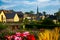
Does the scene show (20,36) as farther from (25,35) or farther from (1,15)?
(1,15)

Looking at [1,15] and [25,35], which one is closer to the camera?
[25,35]

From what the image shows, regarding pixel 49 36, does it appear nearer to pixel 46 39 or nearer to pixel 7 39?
pixel 46 39

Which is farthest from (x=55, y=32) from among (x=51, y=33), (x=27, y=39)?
(x=27, y=39)

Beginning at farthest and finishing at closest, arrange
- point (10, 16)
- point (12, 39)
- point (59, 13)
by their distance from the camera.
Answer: point (10, 16), point (59, 13), point (12, 39)

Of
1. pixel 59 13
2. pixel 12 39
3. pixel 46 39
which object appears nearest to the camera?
pixel 46 39

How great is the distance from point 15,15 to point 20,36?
139 feet

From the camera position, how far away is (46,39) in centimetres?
256

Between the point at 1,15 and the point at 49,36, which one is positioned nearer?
the point at 49,36

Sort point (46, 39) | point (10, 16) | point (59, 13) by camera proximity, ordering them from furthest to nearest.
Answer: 1. point (10, 16)
2. point (59, 13)
3. point (46, 39)

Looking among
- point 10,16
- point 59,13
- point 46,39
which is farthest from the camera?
point 10,16

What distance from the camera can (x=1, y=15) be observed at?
44.8m

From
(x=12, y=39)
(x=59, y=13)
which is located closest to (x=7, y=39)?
(x=12, y=39)

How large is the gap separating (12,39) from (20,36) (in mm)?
120

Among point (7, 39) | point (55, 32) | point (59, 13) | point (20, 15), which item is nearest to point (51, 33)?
point (55, 32)
